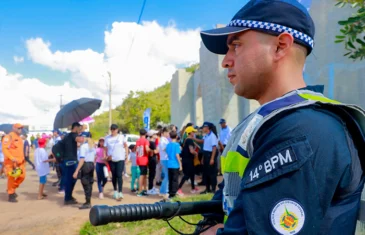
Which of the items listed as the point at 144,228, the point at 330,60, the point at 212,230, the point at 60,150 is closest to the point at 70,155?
the point at 60,150

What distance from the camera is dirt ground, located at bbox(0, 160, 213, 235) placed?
19.4 feet

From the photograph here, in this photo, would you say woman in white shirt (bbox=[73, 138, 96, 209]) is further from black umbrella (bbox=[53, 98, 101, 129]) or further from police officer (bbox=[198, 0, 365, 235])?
police officer (bbox=[198, 0, 365, 235])

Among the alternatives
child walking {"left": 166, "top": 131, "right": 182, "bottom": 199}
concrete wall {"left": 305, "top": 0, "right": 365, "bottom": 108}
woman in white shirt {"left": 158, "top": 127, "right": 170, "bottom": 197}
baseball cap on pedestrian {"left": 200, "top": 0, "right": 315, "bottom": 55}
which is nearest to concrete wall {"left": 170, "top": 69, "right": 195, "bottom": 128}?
woman in white shirt {"left": 158, "top": 127, "right": 170, "bottom": 197}

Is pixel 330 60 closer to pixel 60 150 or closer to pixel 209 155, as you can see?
pixel 209 155

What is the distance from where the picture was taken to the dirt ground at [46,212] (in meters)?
5.90

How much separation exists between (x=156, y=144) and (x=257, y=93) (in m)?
8.66

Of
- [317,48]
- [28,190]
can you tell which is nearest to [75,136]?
[28,190]

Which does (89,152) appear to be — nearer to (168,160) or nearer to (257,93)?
(168,160)

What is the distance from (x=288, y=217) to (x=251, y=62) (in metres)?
0.55

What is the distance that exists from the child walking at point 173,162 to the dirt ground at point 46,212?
0.56 meters

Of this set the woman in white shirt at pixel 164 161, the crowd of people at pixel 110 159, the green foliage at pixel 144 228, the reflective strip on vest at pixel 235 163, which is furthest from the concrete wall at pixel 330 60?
the reflective strip on vest at pixel 235 163

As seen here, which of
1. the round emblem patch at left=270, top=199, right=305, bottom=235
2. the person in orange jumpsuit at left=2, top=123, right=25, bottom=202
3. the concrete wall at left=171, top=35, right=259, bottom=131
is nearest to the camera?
the round emblem patch at left=270, top=199, right=305, bottom=235

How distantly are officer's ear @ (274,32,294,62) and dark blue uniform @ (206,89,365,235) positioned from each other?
250 mm

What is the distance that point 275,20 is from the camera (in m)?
1.12
